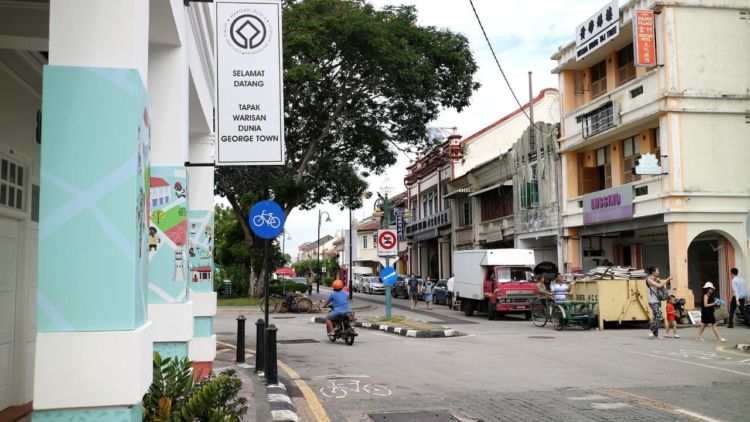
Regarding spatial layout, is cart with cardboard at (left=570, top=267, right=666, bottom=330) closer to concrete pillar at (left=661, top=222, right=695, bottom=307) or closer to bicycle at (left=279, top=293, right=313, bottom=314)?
concrete pillar at (left=661, top=222, right=695, bottom=307)

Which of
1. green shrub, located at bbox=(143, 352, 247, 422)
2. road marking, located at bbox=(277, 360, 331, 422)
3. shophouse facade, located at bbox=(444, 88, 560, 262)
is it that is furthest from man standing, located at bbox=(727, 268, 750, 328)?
green shrub, located at bbox=(143, 352, 247, 422)

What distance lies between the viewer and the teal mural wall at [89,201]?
3.17 m

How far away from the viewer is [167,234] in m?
6.38

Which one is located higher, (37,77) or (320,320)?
(37,77)

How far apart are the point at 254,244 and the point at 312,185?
4.42 m

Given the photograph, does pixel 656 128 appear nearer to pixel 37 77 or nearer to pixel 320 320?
pixel 320 320

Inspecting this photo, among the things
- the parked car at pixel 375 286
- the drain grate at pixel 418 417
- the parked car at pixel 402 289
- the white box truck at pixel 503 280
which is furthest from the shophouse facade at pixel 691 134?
the parked car at pixel 375 286

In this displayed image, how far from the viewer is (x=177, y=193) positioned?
625cm

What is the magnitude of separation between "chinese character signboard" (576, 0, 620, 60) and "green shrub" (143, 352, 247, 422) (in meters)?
22.4

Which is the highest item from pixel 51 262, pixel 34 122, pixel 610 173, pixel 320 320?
pixel 610 173

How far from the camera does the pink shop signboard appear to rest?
77.9 ft

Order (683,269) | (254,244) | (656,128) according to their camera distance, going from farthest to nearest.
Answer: (254,244)
(656,128)
(683,269)

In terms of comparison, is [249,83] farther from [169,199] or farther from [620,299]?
[620,299]

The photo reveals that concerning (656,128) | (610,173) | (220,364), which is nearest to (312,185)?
(610,173)
